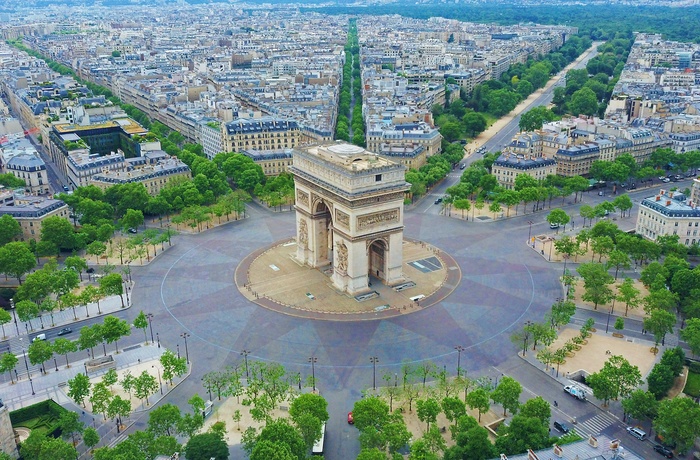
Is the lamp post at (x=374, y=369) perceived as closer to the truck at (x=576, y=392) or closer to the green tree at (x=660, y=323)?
the truck at (x=576, y=392)

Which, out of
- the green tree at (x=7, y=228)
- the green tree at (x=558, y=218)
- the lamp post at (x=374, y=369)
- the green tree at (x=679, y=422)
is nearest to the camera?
the green tree at (x=679, y=422)

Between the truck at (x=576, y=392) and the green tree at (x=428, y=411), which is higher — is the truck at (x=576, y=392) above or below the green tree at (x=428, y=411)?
below

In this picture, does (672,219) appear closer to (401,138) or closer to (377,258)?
(377,258)

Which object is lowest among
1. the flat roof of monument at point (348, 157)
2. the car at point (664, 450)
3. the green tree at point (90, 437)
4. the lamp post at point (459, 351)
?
the car at point (664, 450)

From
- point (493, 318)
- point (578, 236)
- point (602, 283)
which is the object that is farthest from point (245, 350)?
point (578, 236)

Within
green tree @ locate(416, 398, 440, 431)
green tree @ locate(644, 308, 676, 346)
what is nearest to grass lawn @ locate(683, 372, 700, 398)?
green tree @ locate(644, 308, 676, 346)

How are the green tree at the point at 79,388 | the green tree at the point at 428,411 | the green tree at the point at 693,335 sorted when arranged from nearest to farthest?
1. the green tree at the point at 428,411
2. the green tree at the point at 79,388
3. the green tree at the point at 693,335

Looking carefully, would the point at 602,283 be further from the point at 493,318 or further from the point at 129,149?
the point at 129,149

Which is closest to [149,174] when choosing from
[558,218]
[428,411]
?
[558,218]

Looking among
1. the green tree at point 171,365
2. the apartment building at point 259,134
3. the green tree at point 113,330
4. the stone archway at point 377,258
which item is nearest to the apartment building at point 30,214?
the green tree at point 113,330
